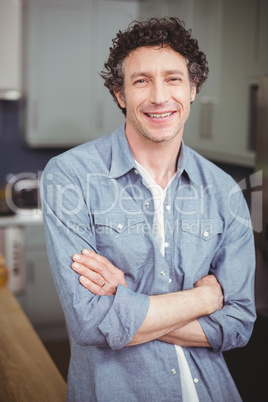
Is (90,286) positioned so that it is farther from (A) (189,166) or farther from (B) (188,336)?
(A) (189,166)

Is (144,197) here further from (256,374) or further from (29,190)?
(29,190)

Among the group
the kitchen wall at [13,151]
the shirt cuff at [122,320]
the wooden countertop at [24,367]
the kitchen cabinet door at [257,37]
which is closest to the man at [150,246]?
the shirt cuff at [122,320]

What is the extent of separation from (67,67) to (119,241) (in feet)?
8.03

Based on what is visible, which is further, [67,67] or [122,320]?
[67,67]

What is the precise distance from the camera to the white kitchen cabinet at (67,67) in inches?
134

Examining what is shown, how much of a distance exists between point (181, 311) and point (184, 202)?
0.28 meters

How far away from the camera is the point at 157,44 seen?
121 cm

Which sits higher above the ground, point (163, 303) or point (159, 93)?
point (159, 93)

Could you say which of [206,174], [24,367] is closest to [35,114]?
[24,367]

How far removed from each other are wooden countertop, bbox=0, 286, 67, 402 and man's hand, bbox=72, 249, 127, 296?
41 cm

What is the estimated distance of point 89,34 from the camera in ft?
11.4

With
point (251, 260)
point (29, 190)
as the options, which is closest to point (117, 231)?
point (251, 260)

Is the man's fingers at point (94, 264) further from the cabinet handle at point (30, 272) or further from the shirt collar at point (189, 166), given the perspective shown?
the cabinet handle at point (30, 272)
